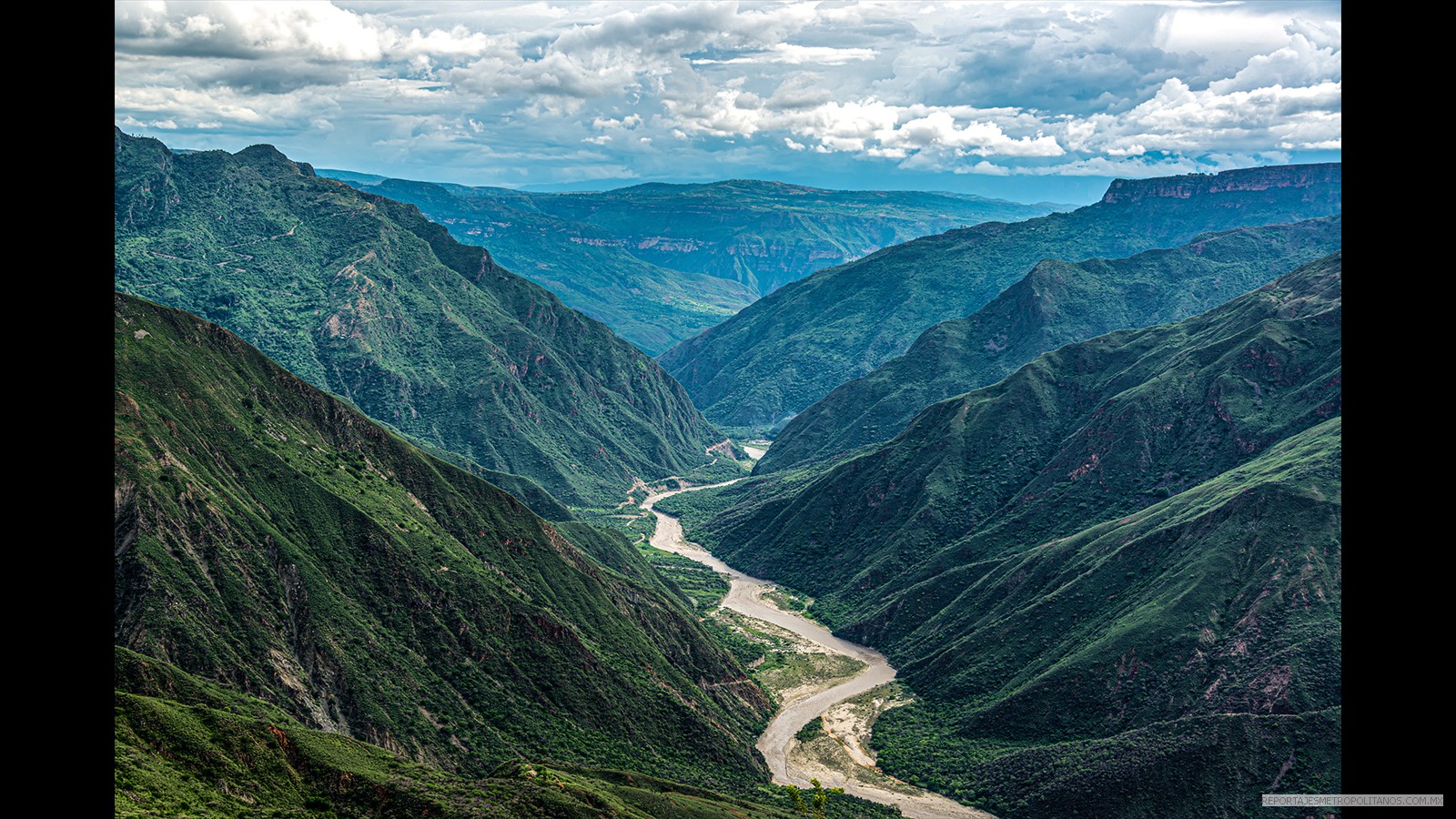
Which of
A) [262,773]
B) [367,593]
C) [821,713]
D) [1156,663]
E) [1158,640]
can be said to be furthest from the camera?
[821,713]

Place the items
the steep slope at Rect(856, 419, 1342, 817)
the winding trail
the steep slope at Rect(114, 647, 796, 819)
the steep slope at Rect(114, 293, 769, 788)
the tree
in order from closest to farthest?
the steep slope at Rect(114, 647, 796, 819) → the tree → the steep slope at Rect(114, 293, 769, 788) → the steep slope at Rect(856, 419, 1342, 817) → the winding trail

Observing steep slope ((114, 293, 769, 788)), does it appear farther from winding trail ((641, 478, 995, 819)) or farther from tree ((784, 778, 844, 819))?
tree ((784, 778, 844, 819))

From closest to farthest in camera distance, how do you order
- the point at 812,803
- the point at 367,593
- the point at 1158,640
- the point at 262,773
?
1. the point at 262,773
2. the point at 812,803
3. the point at 367,593
4. the point at 1158,640

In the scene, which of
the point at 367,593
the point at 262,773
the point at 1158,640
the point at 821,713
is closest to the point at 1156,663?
the point at 1158,640

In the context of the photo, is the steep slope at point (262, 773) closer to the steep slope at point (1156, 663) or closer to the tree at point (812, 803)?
the tree at point (812, 803)

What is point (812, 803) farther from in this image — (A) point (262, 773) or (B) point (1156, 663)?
(A) point (262, 773)

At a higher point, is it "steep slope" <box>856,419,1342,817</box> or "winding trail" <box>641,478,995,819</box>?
"steep slope" <box>856,419,1342,817</box>

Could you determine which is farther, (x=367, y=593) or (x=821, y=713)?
(x=821, y=713)

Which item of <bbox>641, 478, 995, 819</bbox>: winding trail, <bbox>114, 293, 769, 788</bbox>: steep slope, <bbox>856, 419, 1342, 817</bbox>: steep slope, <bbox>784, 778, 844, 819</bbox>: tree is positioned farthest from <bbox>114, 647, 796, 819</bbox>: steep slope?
<bbox>856, 419, 1342, 817</bbox>: steep slope
